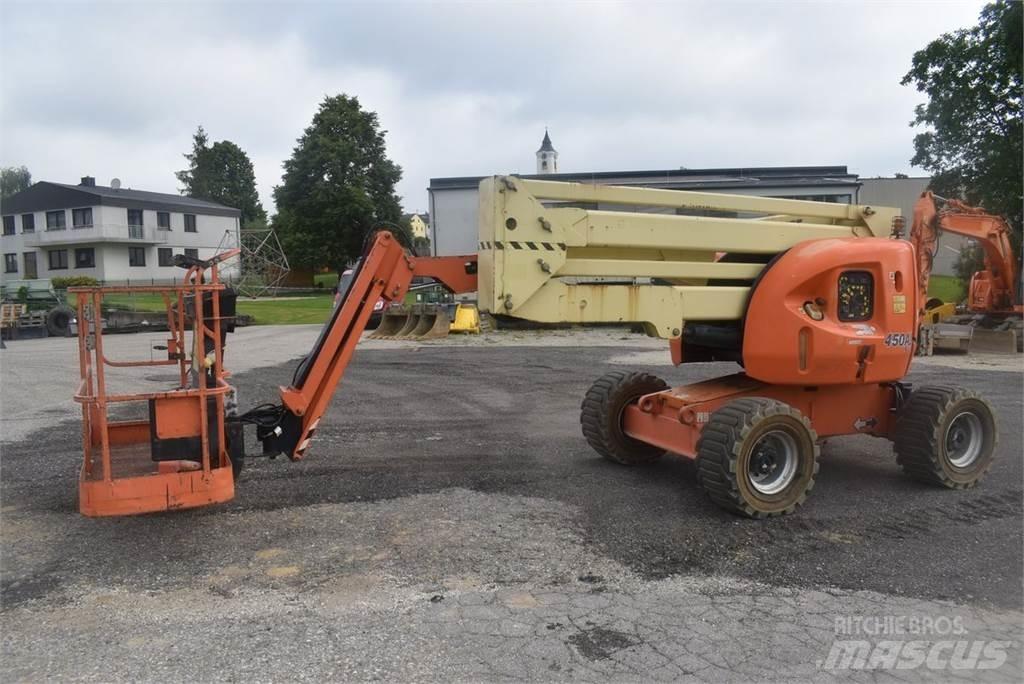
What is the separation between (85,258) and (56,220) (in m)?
3.66

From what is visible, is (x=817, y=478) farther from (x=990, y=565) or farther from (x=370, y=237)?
(x=370, y=237)

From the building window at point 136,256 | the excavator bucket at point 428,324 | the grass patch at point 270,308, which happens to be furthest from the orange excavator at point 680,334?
the building window at point 136,256

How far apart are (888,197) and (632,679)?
179 feet

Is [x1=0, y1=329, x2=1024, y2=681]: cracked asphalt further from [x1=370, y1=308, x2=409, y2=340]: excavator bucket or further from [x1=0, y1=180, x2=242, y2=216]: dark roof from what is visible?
[x1=0, y1=180, x2=242, y2=216]: dark roof

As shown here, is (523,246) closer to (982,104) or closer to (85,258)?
(982,104)

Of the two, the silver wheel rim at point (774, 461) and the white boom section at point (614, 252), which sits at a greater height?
the white boom section at point (614, 252)

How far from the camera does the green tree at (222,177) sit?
8712cm

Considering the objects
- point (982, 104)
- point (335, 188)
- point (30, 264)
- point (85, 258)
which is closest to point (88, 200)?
point (85, 258)

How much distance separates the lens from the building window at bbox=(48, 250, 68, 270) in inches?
2211

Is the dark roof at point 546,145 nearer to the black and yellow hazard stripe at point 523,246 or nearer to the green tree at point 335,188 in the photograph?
the green tree at point 335,188

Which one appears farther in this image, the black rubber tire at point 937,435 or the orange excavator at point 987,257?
the orange excavator at point 987,257

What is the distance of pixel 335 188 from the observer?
56938mm

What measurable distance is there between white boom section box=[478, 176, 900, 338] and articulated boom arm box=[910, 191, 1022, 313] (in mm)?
10875

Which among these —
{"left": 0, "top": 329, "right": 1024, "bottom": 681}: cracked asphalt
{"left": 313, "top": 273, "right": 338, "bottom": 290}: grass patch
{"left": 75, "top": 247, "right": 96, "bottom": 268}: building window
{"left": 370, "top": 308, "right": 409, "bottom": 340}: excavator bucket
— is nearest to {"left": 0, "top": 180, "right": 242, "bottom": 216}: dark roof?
Answer: {"left": 75, "top": 247, "right": 96, "bottom": 268}: building window
